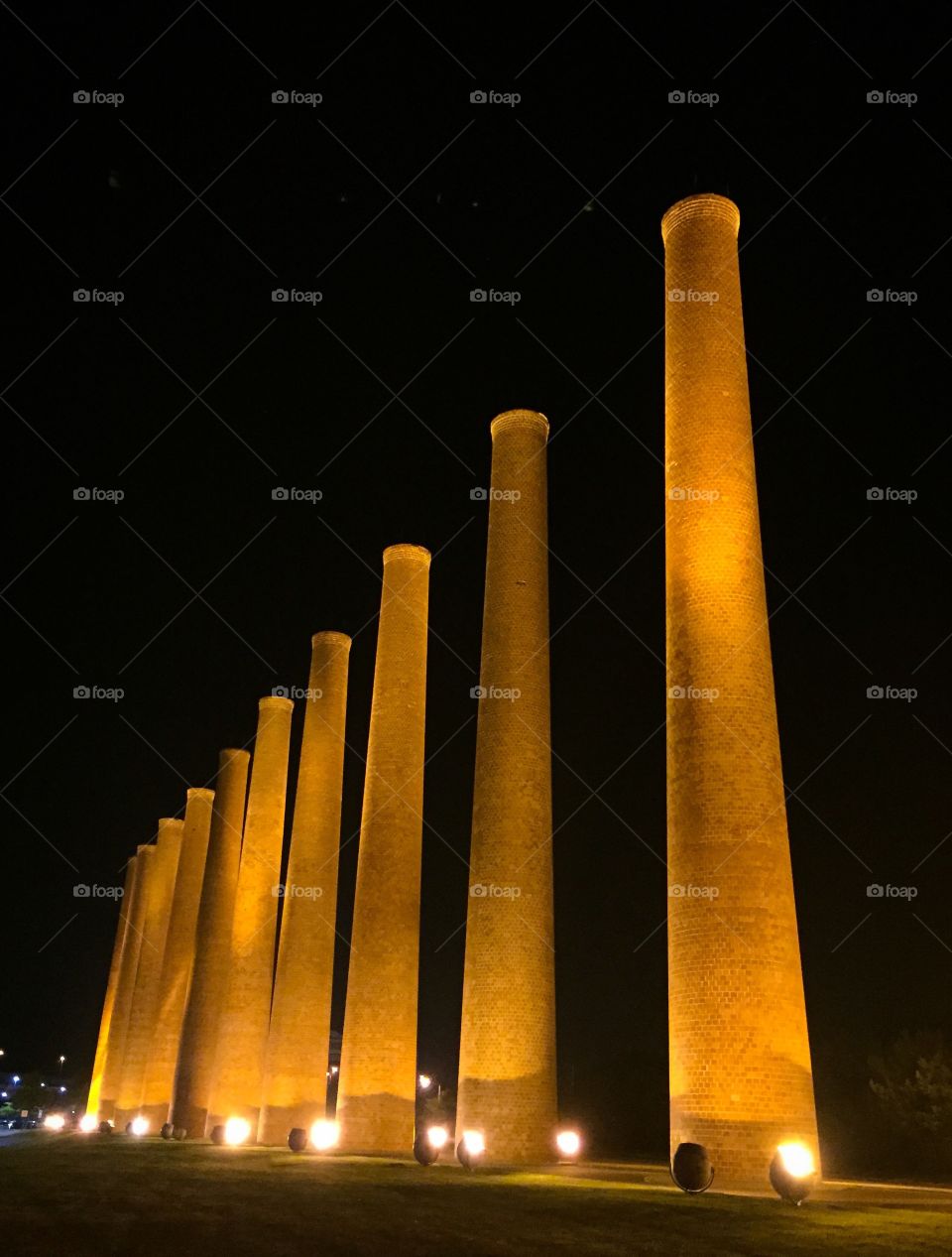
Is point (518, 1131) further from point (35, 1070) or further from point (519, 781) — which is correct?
point (35, 1070)

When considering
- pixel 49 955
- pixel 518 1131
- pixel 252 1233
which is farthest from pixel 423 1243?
pixel 49 955

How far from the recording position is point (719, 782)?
15.7m

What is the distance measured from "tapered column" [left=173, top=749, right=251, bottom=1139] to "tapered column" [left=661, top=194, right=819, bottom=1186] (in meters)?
21.4

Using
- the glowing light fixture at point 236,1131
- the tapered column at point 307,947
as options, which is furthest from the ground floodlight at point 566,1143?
the glowing light fixture at point 236,1131

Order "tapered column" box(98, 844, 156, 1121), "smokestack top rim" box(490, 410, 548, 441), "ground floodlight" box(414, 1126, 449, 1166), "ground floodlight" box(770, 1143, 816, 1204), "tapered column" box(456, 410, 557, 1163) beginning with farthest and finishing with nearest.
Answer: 1. "tapered column" box(98, 844, 156, 1121)
2. "smokestack top rim" box(490, 410, 548, 441)
3. "tapered column" box(456, 410, 557, 1163)
4. "ground floodlight" box(414, 1126, 449, 1166)
5. "ground floodlight" box(770, 1143, 816, 1204)

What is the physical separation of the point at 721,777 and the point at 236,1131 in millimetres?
18551

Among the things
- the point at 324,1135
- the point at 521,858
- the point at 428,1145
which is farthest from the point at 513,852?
the point at 324,1135

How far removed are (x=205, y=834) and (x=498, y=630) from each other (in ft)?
73.0

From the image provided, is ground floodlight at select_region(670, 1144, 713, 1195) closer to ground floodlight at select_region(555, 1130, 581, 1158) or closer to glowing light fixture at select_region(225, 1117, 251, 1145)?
ground floodlight at select_region(555, 1130, 581, 1158)

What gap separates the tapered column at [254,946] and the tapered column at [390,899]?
7.78m

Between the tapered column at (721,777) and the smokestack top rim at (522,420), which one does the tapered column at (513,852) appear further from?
the tapered column at (721,777)

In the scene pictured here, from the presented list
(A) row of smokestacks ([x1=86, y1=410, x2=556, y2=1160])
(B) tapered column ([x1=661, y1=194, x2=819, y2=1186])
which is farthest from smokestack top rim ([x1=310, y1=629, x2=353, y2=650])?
(B) tapered column ([x1=661, y1=194, x2=819, y2=1186])

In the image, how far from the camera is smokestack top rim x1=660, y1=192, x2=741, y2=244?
19016mm

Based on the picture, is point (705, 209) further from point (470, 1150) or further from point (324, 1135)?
point (324, 1135)
